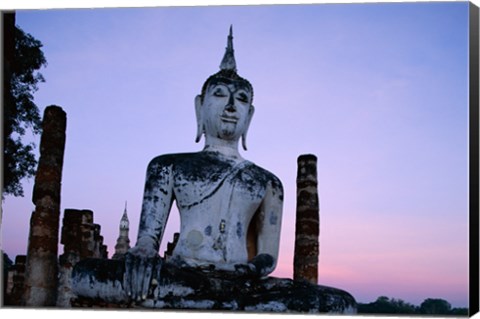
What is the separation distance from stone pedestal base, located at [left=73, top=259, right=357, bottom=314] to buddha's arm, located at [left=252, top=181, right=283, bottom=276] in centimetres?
80

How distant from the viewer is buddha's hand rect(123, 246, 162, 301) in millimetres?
5492

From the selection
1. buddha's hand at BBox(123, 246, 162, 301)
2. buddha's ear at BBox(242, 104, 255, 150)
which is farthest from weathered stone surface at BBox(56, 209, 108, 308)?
buddha's hand at BBox(123, 246, 162, 301)

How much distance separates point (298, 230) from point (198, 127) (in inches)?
171

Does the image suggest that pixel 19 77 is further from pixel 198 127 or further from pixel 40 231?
pixel 198 127

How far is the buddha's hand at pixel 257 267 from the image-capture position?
592cm

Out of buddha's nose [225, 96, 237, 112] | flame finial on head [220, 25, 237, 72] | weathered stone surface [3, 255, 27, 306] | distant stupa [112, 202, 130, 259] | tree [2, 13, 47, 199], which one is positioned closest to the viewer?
buddha's nose [225, 96, 237, 112]

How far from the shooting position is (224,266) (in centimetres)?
605

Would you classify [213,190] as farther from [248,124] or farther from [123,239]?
[123,239]

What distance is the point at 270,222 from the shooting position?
21.4 feet

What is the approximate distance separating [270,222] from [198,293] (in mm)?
1153

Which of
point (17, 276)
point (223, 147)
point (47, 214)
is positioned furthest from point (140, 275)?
point (17, 276)

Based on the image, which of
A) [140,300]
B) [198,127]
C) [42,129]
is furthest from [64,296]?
[140,300]

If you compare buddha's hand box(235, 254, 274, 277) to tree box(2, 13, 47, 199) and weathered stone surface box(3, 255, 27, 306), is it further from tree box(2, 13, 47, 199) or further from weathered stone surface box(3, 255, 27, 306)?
weathered stone surface box(3, 255, 27, 306)

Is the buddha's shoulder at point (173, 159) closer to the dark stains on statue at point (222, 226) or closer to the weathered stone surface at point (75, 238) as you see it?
the dark stains on statue at point (222, 226)
